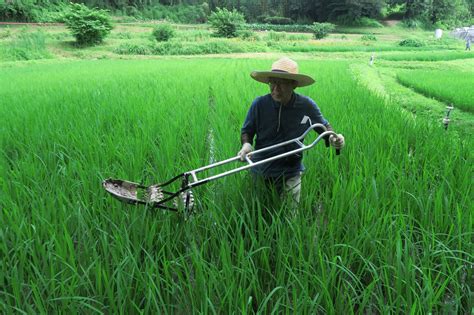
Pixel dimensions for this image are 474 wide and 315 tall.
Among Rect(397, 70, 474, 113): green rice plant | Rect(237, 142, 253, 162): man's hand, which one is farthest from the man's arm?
Rect(397, 70, 474, 113): green rice plant

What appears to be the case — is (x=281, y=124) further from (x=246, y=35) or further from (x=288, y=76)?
(x=246, y=35)

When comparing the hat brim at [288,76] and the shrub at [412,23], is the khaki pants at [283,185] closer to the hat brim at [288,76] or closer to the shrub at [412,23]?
the hat brim at [288,76]

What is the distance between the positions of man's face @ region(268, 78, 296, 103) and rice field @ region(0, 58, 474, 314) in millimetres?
499

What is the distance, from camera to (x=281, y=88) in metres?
1.69

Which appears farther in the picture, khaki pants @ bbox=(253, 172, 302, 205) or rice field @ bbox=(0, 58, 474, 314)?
khaki pants @ bbox=(253, 172, 302, 205)

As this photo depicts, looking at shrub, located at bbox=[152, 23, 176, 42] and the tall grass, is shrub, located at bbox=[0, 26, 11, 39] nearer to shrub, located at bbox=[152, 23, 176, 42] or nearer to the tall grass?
the tall grass

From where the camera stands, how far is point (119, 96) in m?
4.63

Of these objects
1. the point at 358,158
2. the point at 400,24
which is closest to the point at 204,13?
the point at 400,24

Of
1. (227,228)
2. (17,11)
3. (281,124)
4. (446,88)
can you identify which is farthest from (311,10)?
(227,228)

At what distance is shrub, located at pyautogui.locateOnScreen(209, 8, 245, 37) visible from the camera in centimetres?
2300

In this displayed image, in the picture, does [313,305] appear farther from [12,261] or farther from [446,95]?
[446,95]

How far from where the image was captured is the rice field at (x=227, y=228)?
1100 millimetres

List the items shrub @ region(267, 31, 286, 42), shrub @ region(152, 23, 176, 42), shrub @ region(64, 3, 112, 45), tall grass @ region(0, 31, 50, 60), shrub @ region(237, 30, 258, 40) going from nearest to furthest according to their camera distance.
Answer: tall grass @ region(0, 31, 50, 60), shrub @ region(64, 3, 112, 45), shrub @ region(152, 23, 176, 42), shrub @ region(237, 30, 258, 40), shrub @ region(267, 31, 286, 42)

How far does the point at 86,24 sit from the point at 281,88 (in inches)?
742
